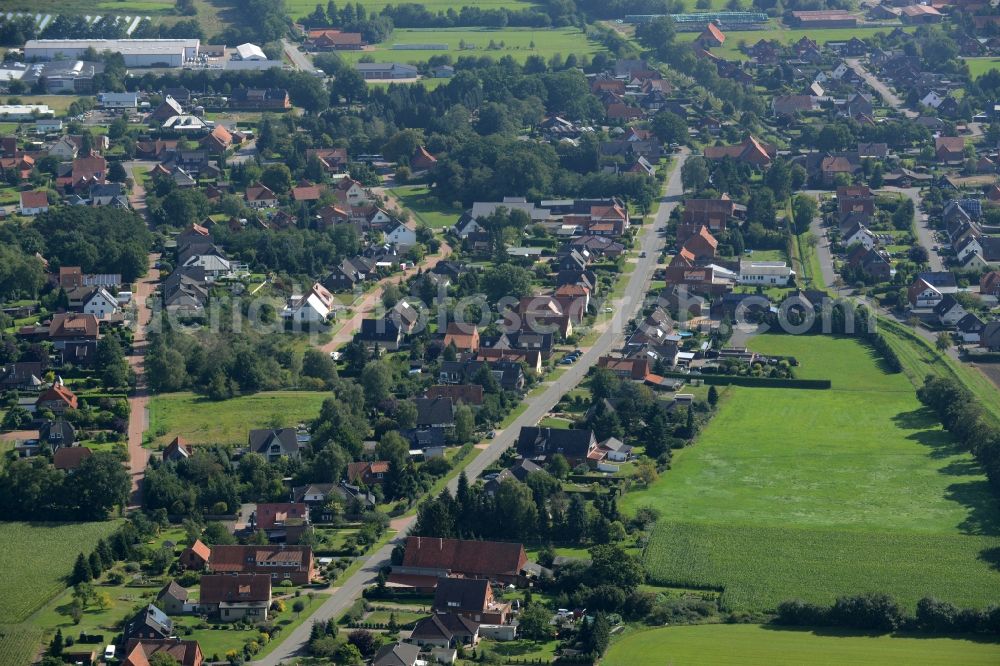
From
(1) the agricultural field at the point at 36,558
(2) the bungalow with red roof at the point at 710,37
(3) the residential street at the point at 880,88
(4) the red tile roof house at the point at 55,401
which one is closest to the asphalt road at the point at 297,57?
(2) the bungalow with red roof at the point at 710,37

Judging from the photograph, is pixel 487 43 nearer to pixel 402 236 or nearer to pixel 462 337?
pixel 402 236

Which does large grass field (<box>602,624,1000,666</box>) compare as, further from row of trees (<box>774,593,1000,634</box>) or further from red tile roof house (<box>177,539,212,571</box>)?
red tile roof house (<box>177,539,212,571</box>)

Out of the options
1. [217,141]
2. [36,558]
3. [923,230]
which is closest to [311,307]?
[36,558]

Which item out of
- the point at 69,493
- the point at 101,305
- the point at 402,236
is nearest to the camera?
the point at 69,493

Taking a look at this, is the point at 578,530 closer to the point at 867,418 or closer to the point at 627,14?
the point at 867,418

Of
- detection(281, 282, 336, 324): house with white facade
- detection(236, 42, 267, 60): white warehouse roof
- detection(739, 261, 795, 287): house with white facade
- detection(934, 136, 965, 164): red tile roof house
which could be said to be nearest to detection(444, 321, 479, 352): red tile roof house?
detection(281, 282, 336, 324): house with white facade

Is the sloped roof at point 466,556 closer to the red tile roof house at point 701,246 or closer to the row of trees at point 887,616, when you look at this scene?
the row of trees at point 887,616
